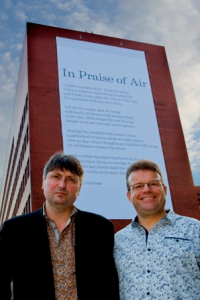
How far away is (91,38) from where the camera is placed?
1948 cm

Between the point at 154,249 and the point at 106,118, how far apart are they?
1400 cm

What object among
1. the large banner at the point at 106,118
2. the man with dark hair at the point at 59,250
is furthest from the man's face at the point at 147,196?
the large banner at the point at 106,118

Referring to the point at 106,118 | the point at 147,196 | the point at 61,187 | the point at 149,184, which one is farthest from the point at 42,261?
the point at 106,118

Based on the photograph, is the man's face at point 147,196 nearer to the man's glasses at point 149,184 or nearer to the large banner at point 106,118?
the man's glasses at point 149,184

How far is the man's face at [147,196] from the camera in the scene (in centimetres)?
330

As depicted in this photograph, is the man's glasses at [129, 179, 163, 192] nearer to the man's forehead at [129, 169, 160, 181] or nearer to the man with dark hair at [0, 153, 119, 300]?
the man's forehead at [129, 169, 160, 181]

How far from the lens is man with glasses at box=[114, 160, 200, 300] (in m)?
2.81

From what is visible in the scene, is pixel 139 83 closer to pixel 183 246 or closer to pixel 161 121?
pixel 161 121

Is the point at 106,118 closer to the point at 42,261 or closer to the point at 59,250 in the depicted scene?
the point at 59,250

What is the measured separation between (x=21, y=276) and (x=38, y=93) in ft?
48.3

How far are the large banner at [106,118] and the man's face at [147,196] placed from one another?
11.2 m

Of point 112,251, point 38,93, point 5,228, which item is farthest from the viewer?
point 38,93

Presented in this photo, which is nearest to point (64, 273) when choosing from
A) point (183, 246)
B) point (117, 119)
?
point (183, 246)

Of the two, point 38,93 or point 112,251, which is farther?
point 38,93
